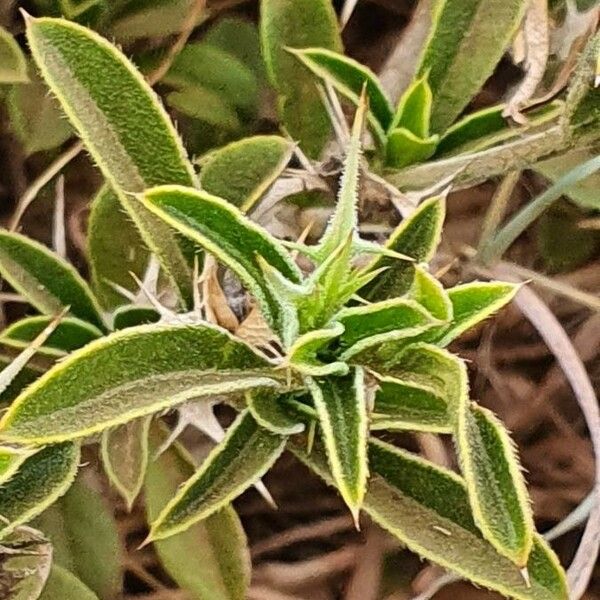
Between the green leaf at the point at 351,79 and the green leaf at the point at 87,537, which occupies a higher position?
the green leaf at the point at 351,79

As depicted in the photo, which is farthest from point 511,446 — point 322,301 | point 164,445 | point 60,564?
point 60,564

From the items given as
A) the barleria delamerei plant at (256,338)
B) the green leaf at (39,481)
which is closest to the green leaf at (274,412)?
the barleria delamerei plant at (256,338)

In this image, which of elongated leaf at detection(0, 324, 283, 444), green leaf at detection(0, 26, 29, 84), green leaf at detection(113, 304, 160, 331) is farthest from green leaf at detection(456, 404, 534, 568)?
green leaf at detection(0, 26, 29, 84)

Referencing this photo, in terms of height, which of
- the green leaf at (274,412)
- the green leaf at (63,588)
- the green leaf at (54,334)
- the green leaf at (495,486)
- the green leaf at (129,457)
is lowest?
the green leaf at (63,588)

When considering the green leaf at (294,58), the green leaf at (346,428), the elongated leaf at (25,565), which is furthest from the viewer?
the green leaf at (294,58)

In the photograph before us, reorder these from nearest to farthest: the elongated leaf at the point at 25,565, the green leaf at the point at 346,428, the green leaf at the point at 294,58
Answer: the green leaf at the point at 346,428, the elongated leaf at the point at 25,565, the green leaf at the point at 294,58

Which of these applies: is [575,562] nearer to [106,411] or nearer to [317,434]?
[317,434]

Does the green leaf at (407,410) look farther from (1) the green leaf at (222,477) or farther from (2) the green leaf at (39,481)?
(2) the green leaf at (39,481)
